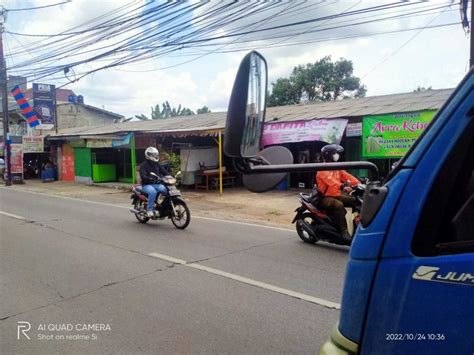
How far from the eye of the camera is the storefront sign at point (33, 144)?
75.6ft

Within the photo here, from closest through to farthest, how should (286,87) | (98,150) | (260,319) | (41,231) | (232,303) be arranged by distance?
(260,319)
(232,303)
(41,231)
(98,150)
(286,87)

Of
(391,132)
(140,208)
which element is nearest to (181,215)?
(140,208)

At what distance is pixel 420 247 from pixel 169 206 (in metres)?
7.47

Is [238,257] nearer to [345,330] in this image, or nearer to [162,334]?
[162,334]

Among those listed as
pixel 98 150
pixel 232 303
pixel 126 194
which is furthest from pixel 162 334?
pixel 98 150

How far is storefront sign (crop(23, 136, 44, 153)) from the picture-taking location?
23047mm


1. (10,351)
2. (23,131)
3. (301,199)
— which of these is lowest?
(10,351)

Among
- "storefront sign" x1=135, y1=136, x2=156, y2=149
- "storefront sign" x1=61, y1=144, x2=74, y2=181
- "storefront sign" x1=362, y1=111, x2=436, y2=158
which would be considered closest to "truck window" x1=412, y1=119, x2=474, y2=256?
"storefront sign" x1=362, y1=111, x2=436, y2=158

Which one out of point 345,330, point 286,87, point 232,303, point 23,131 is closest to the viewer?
point 345,330

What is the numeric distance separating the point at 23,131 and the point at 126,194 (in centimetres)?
1895

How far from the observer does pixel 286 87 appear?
33125mm

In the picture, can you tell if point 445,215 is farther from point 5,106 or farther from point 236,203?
point 5,106

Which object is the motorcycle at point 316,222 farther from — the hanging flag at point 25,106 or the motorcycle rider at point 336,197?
the hanging flag at point 25,106

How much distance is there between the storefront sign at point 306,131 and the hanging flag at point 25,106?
51.6 feet
